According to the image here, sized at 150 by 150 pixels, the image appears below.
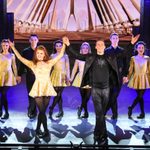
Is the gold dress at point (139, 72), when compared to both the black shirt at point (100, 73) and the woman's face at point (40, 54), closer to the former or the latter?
the black shirt at point (100, 73)

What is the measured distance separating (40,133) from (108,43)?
4.93 meters

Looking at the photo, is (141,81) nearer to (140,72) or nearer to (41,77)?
(140,72)

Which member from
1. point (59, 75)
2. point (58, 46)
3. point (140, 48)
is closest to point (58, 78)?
point (59, 75)

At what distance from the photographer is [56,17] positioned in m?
11.9

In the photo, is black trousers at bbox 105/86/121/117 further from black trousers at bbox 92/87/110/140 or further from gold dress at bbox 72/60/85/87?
gold dress at bbox 72/60/85/87

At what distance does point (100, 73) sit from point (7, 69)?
2.40 m

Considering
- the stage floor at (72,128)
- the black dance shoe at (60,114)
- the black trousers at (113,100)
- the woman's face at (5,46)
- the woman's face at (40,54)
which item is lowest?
the stage floor at (72,128)

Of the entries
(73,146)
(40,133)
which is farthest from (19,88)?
(73,146)

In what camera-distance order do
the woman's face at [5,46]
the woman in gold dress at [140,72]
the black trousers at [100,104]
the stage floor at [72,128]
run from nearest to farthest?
the black trousers at [100,104]
the stage floor at [72,128]
the woman's face at [5,46]
the woman in gold dress at [140,72]

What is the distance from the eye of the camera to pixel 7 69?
897 cm

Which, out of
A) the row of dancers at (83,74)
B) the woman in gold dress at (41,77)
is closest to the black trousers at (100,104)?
the row of dancers at (83,74)

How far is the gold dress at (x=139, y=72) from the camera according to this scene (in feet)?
29.2

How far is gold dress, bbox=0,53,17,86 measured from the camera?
29.2ft

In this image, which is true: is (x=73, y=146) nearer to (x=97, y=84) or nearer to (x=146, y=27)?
(x=97, y=84)
